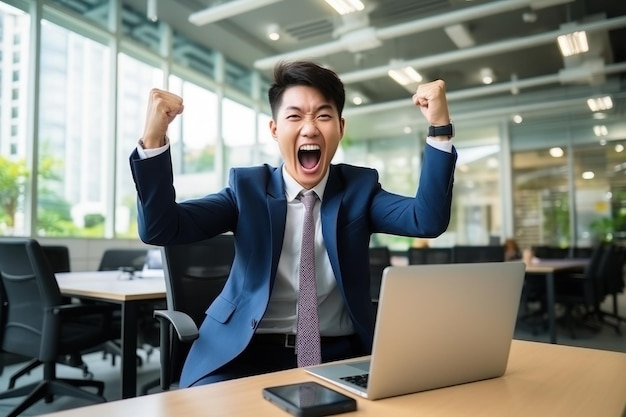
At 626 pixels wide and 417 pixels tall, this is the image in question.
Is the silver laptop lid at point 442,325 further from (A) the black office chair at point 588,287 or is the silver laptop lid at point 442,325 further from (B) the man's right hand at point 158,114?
(A) the black office chair at point 588,287

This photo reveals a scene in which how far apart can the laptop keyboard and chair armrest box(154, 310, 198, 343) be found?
70cm

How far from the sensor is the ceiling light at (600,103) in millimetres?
7801

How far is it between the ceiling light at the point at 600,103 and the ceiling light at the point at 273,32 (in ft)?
16.8

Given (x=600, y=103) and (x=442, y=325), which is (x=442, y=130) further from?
→ (x=600, y=103)

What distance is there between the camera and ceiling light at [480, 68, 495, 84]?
817cm

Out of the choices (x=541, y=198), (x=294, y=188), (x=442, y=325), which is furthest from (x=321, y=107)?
(x=541, y=198)

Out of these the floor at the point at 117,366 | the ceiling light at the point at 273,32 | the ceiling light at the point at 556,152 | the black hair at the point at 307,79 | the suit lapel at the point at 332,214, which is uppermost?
the ceiling light at the point at 273,32

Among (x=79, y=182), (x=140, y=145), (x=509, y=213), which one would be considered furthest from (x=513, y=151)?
(x=140, y=145)

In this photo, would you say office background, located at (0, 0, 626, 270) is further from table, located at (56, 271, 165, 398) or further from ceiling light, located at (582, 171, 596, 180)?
table, located at (56, 271, 165, 398)

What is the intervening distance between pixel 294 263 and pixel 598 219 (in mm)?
8726

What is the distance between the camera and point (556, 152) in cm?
902

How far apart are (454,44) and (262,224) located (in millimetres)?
6486

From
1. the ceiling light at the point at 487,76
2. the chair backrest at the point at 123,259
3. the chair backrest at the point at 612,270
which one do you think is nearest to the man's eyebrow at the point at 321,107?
the chair backrest at the point at 123,259

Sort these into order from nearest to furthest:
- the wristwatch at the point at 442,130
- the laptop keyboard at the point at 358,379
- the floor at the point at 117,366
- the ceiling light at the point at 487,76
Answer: the laptop keyboard at the point at 358,379 < the wristwatch at the point at 442,130 < the floor at the point at 117,366 < the ceiling light at the point at 487,76
